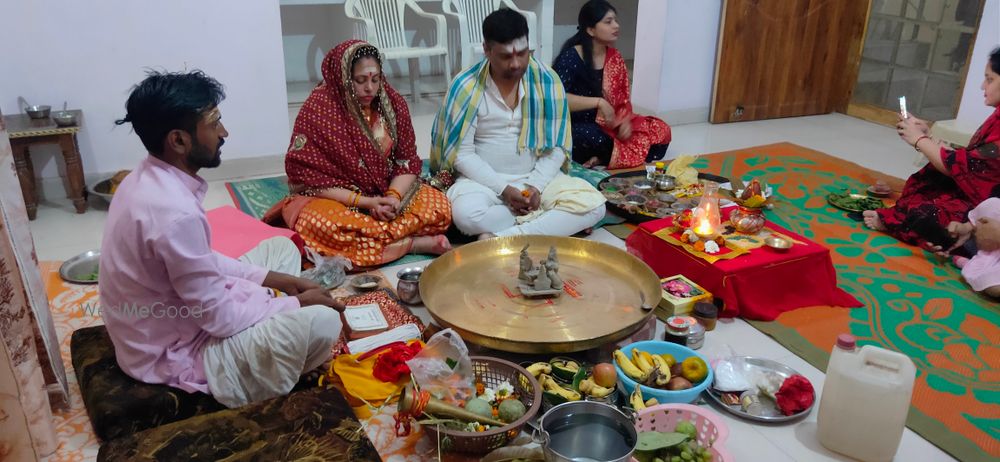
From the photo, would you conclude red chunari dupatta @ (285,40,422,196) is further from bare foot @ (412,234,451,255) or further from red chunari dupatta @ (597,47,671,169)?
red chunari dupatta @ (597,47,671,169)

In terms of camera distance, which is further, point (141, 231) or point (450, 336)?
point (450, 336)

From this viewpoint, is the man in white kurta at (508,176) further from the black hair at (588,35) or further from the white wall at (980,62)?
the white wall at (980,62)

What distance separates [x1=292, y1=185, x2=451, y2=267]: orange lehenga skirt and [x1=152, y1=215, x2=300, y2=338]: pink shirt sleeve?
0.87 m

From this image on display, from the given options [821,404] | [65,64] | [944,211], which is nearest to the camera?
[821,404]

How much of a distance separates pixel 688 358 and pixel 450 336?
746 mm

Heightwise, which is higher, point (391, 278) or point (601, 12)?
point (601, 12)

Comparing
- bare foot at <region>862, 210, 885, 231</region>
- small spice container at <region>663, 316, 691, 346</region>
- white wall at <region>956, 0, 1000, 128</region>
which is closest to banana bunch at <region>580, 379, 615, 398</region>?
small spice container at <region>663, 316, 691, 346</region>

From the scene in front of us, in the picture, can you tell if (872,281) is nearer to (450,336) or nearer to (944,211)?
(944,211)

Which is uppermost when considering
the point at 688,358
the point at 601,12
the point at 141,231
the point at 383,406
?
the point at 601,12

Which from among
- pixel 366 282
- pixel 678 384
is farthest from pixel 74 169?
pixel 678 384

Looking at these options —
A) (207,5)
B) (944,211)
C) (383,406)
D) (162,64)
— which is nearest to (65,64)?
(162,64)

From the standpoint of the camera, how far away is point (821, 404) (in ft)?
6.89

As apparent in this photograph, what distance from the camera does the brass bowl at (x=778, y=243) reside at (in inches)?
110

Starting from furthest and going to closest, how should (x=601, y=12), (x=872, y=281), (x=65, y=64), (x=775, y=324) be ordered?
1. (x=601, y=12)
2. (x=65, y=64)
3. (x=872, y=281)
4. (x=775, y=324)
